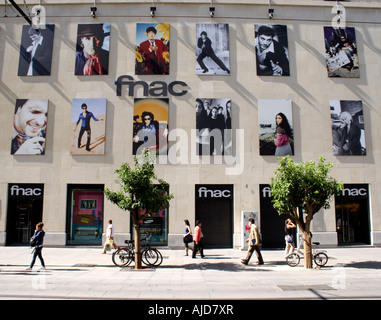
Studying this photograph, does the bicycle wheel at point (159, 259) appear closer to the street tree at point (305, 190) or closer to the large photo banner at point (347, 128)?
the street tree at point (305, 190)

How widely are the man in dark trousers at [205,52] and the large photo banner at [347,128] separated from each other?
770 centimetres

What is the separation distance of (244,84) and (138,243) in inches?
495

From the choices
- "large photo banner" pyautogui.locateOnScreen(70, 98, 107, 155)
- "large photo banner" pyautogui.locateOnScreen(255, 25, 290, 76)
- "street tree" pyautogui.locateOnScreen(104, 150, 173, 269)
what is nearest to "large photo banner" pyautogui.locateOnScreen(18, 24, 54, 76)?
"large photo banner" pyautogui.locateOnScreen(70, 98, 107, 155)

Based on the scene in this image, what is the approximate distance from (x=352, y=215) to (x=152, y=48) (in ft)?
55.5

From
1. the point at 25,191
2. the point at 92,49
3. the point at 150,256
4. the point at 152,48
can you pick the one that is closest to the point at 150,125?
the point at 152,48

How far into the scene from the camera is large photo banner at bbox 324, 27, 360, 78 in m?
21.2

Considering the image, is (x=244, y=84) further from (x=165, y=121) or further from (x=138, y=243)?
(x=138, y=243)

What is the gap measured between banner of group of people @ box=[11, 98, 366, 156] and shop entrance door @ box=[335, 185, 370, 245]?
2.56 metres

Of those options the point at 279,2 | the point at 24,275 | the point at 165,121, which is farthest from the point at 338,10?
the point at 24,275

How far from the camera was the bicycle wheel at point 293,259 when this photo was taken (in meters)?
13.9

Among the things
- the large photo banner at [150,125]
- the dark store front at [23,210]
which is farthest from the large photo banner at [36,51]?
the dark store front at [23,210]

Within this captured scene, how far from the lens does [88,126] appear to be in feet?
65.9

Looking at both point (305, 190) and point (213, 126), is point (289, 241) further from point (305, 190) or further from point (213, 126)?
point (213, 126)
